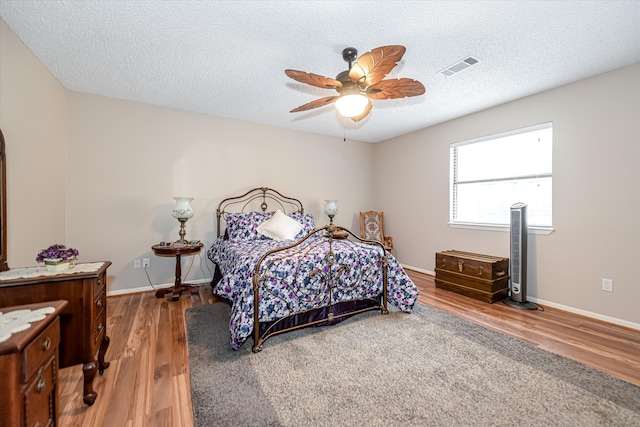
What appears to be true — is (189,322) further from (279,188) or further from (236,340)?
(279,188)

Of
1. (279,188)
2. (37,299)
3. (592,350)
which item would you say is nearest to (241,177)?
(279,188)

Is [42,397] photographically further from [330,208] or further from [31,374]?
[330,208]

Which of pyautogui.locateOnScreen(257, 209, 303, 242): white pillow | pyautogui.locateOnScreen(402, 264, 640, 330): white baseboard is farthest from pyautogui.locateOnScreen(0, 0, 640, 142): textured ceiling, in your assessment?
pyautogui.locateOnScreen(402, 264, 640, 330): white baseboard

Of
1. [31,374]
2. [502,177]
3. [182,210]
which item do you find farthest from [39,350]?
[502,177]

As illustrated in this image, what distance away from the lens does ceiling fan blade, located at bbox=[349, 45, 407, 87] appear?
1.77m

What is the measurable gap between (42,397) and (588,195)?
4.50 metres

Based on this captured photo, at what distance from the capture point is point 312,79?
2.11 m

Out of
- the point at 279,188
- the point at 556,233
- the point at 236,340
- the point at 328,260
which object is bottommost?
the point at 236,340

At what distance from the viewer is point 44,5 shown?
1936mm

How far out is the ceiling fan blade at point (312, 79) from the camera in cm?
203

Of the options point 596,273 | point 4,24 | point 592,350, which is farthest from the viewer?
point 596,273

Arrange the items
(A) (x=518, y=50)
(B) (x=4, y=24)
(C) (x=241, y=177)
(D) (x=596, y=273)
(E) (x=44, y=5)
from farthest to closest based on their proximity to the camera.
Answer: (C) (x=241, y=177) → (D) (x=596, y=273) → (A) (x=518, y=50) → (B) (x=4, y=24) → (E) (x=44, y=5)

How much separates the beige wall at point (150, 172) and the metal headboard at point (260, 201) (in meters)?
0.10

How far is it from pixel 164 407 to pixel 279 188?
11.5ft
